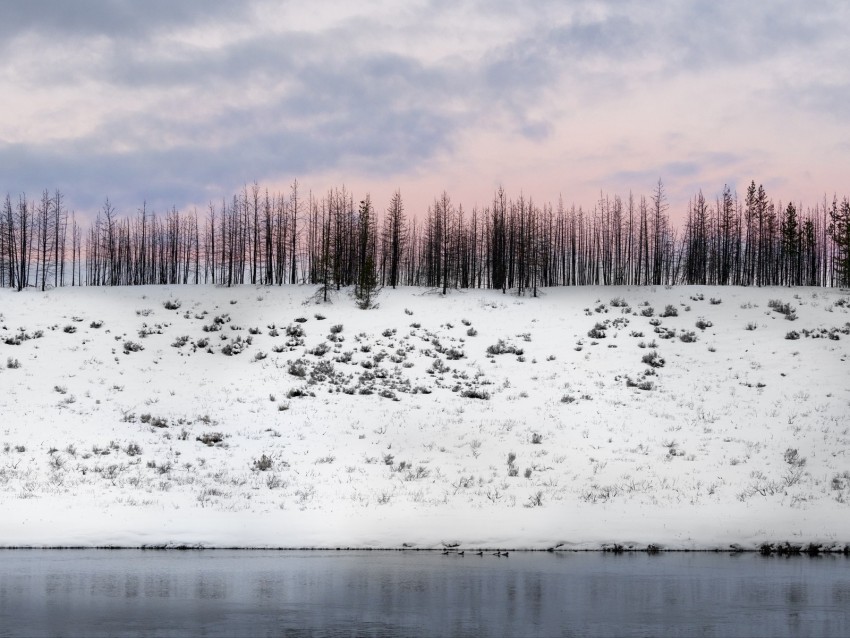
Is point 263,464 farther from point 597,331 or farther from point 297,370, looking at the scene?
point 597,331

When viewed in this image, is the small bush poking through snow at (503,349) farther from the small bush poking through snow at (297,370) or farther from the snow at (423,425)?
the small bush poking through snow at (297,370)

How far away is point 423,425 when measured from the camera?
104ft

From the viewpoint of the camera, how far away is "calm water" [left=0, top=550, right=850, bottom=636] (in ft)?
33.1

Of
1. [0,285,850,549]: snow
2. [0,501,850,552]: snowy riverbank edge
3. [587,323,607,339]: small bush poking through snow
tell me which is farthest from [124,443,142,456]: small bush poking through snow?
[587,323,607,339]: small bush poking through snow

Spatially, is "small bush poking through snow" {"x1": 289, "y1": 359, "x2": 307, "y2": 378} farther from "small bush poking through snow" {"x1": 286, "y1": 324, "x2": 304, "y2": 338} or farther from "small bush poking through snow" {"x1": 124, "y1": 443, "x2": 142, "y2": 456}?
"small bush poking through snow" {"x1": 124, "y1": 443, "x2": 142, "y2": 456}

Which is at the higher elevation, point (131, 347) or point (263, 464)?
point (131, 347)

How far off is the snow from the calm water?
2685 millimetres

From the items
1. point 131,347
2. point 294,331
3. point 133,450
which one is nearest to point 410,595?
point 133,450

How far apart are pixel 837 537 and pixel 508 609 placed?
12.6 m

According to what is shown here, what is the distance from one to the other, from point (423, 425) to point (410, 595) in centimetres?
1917

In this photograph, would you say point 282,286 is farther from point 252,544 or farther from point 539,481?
point 252,544

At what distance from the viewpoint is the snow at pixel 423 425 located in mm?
20781

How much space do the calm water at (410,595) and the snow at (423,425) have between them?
269 centimetres

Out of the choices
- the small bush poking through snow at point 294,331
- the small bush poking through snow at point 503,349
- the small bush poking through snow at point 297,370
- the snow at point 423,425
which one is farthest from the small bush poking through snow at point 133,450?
the small bush poking through snow at point 503,349
